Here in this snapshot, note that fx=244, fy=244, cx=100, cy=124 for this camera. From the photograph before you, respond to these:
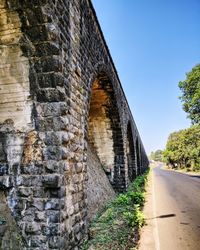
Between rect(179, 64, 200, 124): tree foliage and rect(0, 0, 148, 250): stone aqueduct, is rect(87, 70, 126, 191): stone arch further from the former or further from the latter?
rect(179, 64, 200, 124): tree foliage

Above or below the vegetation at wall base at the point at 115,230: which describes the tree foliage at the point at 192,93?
above

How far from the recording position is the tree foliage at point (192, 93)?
72.6ft

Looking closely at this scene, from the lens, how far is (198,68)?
74.1 ft

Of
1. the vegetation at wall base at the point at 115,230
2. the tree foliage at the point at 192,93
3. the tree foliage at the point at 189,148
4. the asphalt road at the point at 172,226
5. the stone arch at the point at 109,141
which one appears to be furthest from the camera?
the tree foliage at the point at 189,148

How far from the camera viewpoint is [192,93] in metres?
23.5

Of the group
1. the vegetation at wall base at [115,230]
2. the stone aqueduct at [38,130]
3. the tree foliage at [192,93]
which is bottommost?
the vegetation at wall base at [115,230]

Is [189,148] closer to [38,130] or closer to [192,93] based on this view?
[192,93]

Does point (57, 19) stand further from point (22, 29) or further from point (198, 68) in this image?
point (198, 68)

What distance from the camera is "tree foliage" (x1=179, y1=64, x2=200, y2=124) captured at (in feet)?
72.6

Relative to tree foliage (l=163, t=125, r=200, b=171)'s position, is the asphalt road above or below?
below

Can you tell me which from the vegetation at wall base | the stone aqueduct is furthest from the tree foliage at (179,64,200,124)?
the stone aqueduct

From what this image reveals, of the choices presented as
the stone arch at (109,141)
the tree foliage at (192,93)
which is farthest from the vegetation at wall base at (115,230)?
the tree foliage at (192,93)

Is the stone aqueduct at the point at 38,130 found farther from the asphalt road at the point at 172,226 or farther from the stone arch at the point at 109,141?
the stone arch at the point at 109,141

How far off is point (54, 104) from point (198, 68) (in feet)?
71.3
